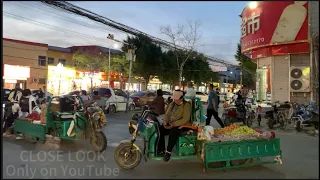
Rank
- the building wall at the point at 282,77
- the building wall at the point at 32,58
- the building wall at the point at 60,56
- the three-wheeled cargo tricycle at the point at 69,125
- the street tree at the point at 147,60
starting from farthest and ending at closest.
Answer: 1. the building wall at the point at 60,56
2. the street tree at the point at 147,60
3. the building wall at the point at 32,58
4. the three-wheeled cargo tricycle at the point at 69,125
5. the building wall at the point at 282,77

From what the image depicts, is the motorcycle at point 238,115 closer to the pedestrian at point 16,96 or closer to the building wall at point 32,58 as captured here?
the pedestrian at point 16,96

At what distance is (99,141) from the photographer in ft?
22.9

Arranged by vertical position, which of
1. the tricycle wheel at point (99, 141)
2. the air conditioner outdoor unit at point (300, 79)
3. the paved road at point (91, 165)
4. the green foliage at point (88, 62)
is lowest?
the paved road at point (91, 165)

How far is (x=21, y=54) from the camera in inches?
1011

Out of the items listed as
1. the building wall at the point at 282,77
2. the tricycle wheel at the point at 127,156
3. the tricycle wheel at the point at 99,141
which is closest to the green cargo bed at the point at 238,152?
the tricycle wheel at the point at 127,156

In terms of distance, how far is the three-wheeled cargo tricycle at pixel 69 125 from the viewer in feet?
23.4

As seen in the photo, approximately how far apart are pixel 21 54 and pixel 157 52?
12.9m

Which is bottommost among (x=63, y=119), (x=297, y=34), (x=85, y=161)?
(x=85, y=161)

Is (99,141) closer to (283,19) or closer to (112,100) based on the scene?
(283,19)

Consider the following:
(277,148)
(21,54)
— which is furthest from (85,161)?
(21,54)

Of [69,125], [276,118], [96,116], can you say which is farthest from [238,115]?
[69,125]

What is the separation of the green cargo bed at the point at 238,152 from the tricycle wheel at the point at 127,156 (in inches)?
42.3

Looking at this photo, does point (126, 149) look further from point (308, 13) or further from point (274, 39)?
point (308, 13)

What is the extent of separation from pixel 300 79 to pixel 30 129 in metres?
Result: 6.79
